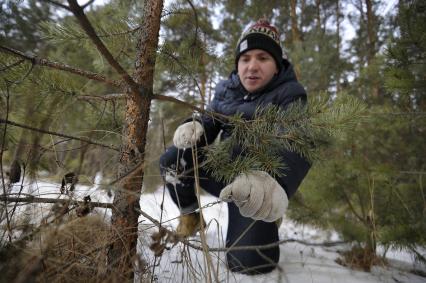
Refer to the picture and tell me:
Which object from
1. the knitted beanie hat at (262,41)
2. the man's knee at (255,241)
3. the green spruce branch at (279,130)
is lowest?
the man's knee at (255,241)

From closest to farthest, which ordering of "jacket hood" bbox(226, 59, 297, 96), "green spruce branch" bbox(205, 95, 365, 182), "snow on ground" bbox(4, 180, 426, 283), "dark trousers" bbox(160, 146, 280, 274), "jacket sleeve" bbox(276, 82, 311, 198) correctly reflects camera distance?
1. "green spruce branch" bbox(205, 95, 365, 182)
2. "snow on ground" bbox(4, 180, 426, 283)
3. "jacket sleeve" bbox(276, 82, 311, 198)
4. "dark trousers" bbox(160, 146, 280, 274)
5. "jacket hood" bbox(226, 59, 297, 96)

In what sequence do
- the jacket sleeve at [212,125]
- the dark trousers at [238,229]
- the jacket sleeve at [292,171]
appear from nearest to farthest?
the jacket sleeve at [292,171]
the dark trousers at [238,229]
the jacket sleeve at [212,125]

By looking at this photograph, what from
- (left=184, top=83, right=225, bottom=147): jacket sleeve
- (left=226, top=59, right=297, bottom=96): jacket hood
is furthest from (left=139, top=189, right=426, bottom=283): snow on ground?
(left=226, top=59, right=297, bottom=96): jacket hood

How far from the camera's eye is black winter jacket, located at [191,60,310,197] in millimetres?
1166

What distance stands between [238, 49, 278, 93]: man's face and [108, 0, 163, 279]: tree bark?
812 mm

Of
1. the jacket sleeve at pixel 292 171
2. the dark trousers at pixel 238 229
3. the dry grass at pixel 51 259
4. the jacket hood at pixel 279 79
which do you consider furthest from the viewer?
the jacket hood at pixel 279 79

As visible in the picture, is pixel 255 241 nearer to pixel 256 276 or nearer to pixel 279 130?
pixel 256 276

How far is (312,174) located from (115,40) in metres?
1.63

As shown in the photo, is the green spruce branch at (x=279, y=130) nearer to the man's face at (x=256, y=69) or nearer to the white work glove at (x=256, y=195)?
the white work glove at (x=256, y=195)

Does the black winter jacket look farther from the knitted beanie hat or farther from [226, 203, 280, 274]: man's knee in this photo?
[226, 203, 280, 274]: man's knee

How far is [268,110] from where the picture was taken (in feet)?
2.77

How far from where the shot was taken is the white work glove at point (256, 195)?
790 millimetres

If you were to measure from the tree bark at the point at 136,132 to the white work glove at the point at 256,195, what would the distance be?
0.29 metres

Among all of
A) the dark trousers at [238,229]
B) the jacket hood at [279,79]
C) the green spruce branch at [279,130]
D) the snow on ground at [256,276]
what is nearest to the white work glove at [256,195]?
the green spruce branch at [279,130]
